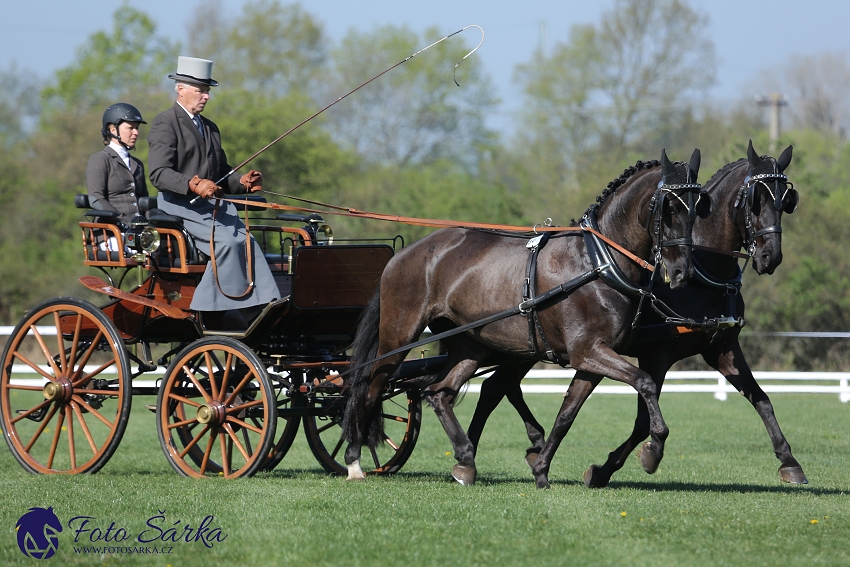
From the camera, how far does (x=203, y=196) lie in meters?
7.30

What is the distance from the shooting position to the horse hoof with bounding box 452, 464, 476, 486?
7.25 metres

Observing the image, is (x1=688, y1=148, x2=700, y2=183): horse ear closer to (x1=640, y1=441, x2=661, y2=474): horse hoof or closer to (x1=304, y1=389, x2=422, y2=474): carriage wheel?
(x1=640, y1=441, x2=661, y2=474): horse hoof

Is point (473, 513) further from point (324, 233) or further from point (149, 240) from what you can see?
point (324, 233)

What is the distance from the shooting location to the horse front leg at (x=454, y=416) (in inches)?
287

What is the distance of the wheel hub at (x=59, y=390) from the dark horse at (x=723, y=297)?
3.46m

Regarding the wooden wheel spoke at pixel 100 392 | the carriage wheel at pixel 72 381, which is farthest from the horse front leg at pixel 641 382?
the wooden wheel spoke at pixel 100 392


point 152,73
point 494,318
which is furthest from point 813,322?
point 152,73

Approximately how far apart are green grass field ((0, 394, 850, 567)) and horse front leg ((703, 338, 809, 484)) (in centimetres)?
13

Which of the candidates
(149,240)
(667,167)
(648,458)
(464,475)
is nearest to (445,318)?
(464,475)

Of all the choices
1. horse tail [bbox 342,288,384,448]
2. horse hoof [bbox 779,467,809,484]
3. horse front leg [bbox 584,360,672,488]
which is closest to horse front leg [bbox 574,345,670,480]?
horse front leg [bbox 584,360,672,488]

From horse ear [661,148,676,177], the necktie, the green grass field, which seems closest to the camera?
the green grass field

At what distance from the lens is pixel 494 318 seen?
7.07 meters

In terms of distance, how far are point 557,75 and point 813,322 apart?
18853mm

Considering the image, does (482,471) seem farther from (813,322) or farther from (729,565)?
(813,322)
